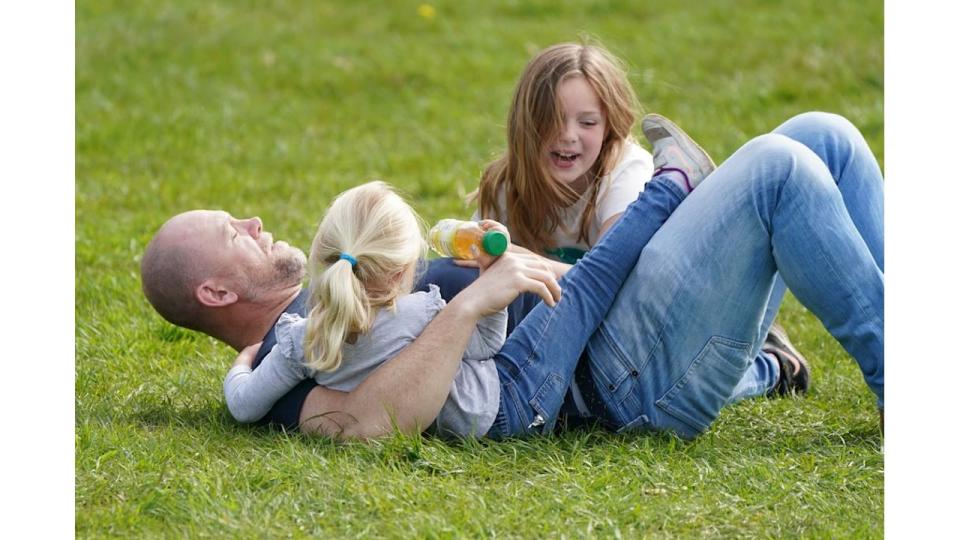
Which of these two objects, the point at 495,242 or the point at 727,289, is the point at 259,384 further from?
the point at 727,289

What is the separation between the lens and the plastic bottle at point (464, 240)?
3.65 meters

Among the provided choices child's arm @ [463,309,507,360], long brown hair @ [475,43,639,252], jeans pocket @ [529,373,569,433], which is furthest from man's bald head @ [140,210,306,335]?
long brown hair @ [475,43,639,252]

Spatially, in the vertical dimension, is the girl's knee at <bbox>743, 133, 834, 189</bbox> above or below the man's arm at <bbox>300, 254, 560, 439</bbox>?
above

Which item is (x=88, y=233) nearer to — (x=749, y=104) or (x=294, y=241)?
(x=294, y=241)

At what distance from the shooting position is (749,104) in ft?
30.0

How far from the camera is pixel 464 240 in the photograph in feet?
12.2

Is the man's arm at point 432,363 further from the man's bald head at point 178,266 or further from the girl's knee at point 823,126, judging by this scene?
the girl's knee at point 823,126

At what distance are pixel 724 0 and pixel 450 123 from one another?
3351mm

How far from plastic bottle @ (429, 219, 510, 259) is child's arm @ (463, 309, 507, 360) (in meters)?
0.19

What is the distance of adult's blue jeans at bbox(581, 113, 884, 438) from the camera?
139 inches

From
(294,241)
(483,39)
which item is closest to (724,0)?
(483,39)

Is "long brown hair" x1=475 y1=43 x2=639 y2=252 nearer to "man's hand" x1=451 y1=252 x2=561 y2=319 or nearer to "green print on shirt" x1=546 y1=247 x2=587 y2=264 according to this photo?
"green print on shirt" x1=546 y1=247 x2=587 y2=264

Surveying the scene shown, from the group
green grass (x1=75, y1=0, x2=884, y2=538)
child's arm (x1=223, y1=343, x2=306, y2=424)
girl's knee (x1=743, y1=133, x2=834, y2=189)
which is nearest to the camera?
green grass (x1=75, y1=0, x2=884, y2=538)

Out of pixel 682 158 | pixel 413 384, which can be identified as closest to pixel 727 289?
pixel 682 158
